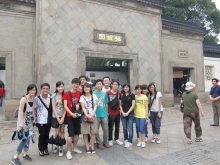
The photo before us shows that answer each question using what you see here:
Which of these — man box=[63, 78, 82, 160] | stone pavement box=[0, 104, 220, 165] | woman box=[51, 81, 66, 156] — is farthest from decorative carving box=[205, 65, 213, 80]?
woman box=[51, 81, 66, 156]

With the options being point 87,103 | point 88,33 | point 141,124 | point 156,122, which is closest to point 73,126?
point 87,103

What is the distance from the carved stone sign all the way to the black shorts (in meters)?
5.45

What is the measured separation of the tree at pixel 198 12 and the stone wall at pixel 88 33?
8.29 metres

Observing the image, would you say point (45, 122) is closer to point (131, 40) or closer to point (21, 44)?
point (21, 44)

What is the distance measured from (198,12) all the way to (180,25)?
8734 millimetres

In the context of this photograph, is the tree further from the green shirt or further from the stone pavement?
the stone pavement

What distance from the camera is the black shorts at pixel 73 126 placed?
3.74m

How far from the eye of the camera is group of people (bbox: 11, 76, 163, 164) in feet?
12.0

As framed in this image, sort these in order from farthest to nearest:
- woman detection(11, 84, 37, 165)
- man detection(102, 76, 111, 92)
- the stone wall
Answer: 1. the stone wall
2. man detection(102, 76, 111, 92)
3. woman detection(11, 84, 37, 165)

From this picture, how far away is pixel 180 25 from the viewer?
11.9m

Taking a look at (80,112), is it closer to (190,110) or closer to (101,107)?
(101,107)

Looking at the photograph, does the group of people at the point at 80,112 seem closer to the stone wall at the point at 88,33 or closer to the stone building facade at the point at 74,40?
the stone wall at the point at 88,33

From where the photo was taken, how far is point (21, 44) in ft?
25.0

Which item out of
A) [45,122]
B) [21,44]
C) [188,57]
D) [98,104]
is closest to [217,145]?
[98,104]
